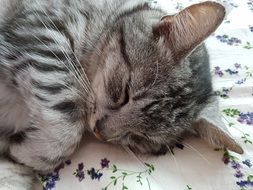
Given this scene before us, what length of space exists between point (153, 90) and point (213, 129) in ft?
0.65

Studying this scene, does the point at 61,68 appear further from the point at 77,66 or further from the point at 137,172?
the point at 137,172

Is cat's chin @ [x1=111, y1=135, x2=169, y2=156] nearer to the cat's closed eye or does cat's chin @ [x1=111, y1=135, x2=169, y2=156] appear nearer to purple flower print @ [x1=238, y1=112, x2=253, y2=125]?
the cat's closed eye

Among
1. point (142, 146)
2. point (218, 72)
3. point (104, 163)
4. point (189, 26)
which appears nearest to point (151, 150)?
point (142, 146)

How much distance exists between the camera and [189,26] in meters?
1.04

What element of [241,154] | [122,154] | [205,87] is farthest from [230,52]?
[122,154]

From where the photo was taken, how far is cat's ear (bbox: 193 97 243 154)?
1095 millimetres

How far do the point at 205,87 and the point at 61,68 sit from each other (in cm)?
41

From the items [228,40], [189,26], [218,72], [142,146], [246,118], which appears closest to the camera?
[189,26]

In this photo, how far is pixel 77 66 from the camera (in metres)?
1.15

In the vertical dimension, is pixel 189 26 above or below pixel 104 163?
above

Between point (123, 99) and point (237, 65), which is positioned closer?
point (123, 99)

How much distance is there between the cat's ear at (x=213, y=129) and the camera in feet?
3.59

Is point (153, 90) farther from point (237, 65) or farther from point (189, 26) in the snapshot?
point (237, 65)

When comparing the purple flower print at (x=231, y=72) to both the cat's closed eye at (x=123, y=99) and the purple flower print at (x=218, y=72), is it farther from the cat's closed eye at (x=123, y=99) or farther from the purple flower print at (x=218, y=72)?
the cat's closed eye at (x=123, y=99)
